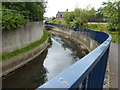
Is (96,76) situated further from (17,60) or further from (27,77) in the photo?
(17,60)

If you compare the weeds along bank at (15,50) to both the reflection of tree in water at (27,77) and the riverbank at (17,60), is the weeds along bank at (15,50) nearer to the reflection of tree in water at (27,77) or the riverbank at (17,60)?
the riverbank at (17,60)

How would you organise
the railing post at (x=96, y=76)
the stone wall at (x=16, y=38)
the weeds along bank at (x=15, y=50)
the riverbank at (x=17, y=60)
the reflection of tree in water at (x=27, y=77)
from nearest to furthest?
1. the railing post at (x=96, y=76)
2. the reflection of tree in water at (x=27, y=77)
3. the riverbank at (x=17, y=60)
4. the weeds along bank at (x=15, y=50)
5. the stone wall at (x=16, y=38)

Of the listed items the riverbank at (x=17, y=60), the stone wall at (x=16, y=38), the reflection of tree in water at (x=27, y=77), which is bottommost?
the reflection of tree in water at (x=27, y=77)

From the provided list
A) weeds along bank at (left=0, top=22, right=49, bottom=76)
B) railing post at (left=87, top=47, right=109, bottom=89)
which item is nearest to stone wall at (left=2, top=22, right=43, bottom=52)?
weeds along bank at (left=0, top=22, right=49, bottom=76)

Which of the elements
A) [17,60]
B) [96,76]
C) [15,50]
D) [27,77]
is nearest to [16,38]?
[15,50]

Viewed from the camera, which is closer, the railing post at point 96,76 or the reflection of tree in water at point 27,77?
the railing post at point 96,76

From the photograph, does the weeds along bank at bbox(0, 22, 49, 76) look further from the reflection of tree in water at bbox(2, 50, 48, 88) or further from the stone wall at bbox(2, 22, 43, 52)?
the reflection of tree in water at bbox(2, 50, 48, 88)

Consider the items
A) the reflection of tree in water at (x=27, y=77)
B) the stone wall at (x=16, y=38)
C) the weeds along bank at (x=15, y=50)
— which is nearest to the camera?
the reflection of tree in water at (x=27, y=77)

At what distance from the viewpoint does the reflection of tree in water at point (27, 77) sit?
665 centimetres

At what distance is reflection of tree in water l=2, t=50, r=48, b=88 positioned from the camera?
6.65 metres

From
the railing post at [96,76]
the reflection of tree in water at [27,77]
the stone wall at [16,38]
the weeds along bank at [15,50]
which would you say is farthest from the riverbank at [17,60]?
the railing post at [96,76]

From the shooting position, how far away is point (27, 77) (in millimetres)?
7605

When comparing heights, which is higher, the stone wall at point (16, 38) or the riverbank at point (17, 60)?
the stone wall at point (16, 38)

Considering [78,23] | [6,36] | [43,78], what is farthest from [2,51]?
[78,23]
